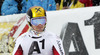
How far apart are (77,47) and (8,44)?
133 centimetres

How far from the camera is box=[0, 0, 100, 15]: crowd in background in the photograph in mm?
5441

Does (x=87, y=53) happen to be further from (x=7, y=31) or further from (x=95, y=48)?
(x=7, y=31)

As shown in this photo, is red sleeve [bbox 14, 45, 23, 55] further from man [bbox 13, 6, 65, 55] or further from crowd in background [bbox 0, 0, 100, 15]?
crowd in background [bbox 0, 0, 100, 15]

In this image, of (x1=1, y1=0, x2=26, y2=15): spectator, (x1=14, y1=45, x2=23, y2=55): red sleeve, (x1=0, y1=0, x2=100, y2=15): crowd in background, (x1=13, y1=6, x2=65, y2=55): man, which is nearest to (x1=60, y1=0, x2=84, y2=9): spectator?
(x1=0, y1=0, x2=100, y2=15): crowd in background

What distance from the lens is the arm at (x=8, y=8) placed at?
5434mm

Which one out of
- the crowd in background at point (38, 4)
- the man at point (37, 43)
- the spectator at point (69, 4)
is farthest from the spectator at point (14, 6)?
the man at point (37, 43)

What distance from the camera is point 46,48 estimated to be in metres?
3.10

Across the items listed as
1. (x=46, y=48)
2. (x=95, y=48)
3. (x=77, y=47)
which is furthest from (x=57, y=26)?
(x=46, y=48)

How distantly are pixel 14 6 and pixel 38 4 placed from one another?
537mm

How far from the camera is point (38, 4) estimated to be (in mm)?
5438

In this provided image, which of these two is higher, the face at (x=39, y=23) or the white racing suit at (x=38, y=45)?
the face at (x=39, y=23)

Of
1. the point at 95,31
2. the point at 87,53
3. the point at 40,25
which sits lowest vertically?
the point at 87,53

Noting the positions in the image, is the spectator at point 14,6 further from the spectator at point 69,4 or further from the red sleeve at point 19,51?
the red sleeve at point 19,51

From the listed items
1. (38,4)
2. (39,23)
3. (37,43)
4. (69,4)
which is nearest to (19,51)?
(37,43)
